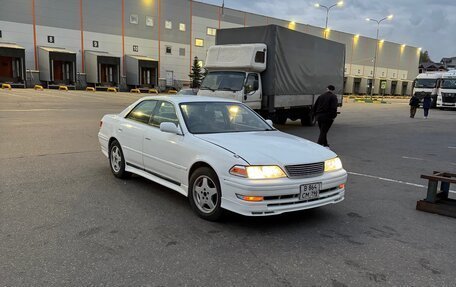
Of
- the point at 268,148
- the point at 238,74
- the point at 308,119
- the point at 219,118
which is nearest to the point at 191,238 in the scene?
the point at 268,148

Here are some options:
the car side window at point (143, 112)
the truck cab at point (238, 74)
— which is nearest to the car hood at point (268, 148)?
the car side window at point (143, 112)

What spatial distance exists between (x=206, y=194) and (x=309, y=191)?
1209 millimetres

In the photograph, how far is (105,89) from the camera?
47500 mm

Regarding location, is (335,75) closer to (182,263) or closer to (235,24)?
(182,263)

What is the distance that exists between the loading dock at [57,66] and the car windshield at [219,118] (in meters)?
41.6

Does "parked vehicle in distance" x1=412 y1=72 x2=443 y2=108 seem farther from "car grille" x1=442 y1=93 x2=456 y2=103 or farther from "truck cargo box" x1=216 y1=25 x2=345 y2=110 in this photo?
"truck cargo box" x1=216 y1=25 x2=345 y2=110

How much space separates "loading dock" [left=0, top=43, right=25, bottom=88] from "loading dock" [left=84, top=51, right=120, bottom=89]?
7357 millimetres

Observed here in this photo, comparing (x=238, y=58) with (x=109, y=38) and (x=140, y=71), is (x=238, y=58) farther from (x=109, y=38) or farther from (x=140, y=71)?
(x=109, y=38)

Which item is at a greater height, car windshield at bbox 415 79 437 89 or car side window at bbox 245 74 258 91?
car windshield at bbox 415 79 437 89

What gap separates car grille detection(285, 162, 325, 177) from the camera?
4535 mm

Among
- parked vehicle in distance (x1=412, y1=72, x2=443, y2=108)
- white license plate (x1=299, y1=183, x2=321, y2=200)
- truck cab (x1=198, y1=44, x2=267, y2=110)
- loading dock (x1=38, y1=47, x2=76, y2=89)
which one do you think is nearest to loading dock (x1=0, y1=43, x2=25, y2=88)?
loading dock (x1=38, y1=47, x2=76, y2=89)

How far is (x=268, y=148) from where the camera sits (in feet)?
15.9

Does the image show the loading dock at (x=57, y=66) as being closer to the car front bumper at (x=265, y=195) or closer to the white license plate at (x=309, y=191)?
the car front bumper at (x=265, y=195)

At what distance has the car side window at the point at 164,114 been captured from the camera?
578 cm
